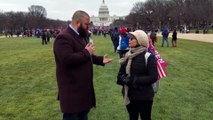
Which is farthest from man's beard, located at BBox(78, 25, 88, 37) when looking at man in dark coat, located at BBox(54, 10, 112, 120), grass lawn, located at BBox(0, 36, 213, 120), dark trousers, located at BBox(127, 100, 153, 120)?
grass lawn, located at BBox(0, 36, 213, 120)

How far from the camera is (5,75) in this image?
638 inches

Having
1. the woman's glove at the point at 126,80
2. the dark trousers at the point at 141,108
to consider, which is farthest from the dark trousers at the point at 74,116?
the dark trousers at the point at 141,108

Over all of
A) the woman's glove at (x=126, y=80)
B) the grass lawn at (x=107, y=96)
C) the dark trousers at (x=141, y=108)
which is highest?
the woman's glove at (x=126, y=80)

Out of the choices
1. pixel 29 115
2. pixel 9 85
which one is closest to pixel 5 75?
pixel 9 85

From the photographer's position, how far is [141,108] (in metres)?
6.08

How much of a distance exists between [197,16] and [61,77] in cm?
9065

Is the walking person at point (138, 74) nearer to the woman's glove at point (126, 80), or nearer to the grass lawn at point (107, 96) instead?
the woman's glove at point (126, 80)

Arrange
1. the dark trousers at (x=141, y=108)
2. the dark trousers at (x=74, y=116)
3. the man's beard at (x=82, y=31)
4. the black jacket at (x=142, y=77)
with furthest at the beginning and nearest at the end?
the dark trousers at (x=141, y=108) < the black jacket at (x=142, y=77) < the dark trousers at (x=74, y=116) < the man's beard at (x=82, y=31)

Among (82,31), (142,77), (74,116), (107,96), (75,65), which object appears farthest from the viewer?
(107,96)

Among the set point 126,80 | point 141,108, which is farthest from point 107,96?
point 126,80

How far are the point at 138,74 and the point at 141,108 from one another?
0.58 m

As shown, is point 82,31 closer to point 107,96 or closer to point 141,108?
point 141,108

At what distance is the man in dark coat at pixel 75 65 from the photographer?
16.3 feet

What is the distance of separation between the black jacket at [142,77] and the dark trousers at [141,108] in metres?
0.09
